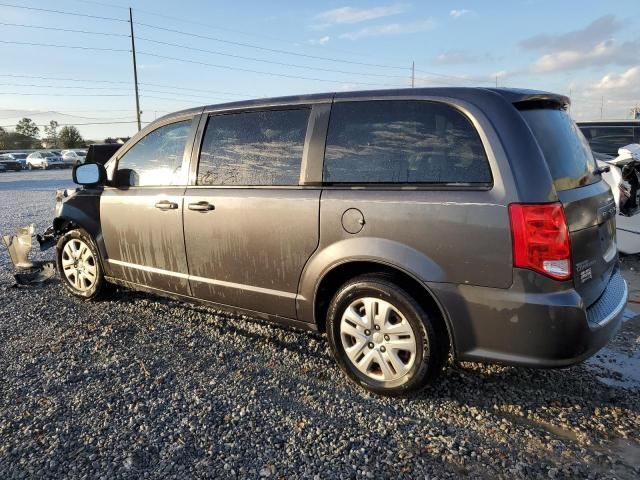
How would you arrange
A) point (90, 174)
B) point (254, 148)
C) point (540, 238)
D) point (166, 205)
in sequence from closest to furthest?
point (540, 238) → point (254, 148) → point (166, 205) → point (90, 174)

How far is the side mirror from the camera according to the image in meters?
4.50

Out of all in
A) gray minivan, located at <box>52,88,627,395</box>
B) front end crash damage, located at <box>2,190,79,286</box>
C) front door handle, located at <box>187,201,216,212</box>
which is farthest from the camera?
front end crash damage, located at <box>2,190,79,286</box>

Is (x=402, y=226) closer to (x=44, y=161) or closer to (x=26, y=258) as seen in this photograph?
(x=26, y=258)

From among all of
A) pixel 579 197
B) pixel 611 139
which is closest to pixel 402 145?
pixel 579 197

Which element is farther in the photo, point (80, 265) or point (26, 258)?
point (26, 258)

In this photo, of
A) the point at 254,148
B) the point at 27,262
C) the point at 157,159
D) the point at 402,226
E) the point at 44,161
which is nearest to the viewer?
the point at 402,226

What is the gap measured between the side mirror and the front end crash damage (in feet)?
3.99

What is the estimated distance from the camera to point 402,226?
2824 millimetres

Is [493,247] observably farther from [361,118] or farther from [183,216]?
[183,216]

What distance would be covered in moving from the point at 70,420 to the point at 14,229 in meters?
8.25

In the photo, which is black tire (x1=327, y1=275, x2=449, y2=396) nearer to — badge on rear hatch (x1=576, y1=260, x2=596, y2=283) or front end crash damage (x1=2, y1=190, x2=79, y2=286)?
badge on rear hatch (x1=576, y1=260, x2=596, y2=283)

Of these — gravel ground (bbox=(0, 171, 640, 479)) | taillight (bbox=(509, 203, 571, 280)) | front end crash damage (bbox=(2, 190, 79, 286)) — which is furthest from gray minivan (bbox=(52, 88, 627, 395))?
front end crash damage (bbox=(2, 190, 79, 286))

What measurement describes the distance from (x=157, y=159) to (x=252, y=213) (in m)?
1.33

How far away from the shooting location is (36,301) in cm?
502
